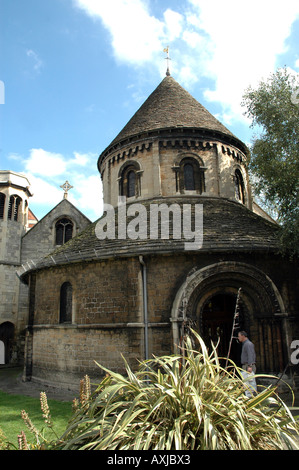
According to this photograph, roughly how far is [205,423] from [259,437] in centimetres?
80

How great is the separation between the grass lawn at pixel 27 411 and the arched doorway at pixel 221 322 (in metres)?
5.19

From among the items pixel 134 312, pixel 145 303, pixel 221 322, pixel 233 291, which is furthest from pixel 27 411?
pixel 233 291

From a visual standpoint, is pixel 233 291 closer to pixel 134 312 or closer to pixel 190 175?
pixel 134 312

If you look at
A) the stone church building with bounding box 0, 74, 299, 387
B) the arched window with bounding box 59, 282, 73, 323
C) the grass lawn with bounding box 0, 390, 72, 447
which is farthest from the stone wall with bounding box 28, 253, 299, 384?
the grass lawn with bounding box 0, 390, 72, 447

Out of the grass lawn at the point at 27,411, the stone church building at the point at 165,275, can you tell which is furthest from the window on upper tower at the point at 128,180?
the grass lawn at the point at 27,411

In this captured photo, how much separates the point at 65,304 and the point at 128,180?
6579mm

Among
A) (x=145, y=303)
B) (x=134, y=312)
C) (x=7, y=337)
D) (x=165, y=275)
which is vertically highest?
(x=165, y=275)

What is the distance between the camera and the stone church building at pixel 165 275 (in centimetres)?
1048

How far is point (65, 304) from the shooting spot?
504 inches

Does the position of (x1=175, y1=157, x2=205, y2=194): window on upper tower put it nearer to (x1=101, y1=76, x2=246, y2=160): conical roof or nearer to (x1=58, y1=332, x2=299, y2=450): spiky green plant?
(x1=101, y1=76, x2=246, y2=160): conical roof

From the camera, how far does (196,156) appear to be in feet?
49.3

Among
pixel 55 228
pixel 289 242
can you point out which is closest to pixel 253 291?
pixel 289 242

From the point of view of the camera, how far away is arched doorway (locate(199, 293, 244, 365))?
463 inches

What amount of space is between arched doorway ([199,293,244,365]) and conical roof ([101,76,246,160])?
305 inches
